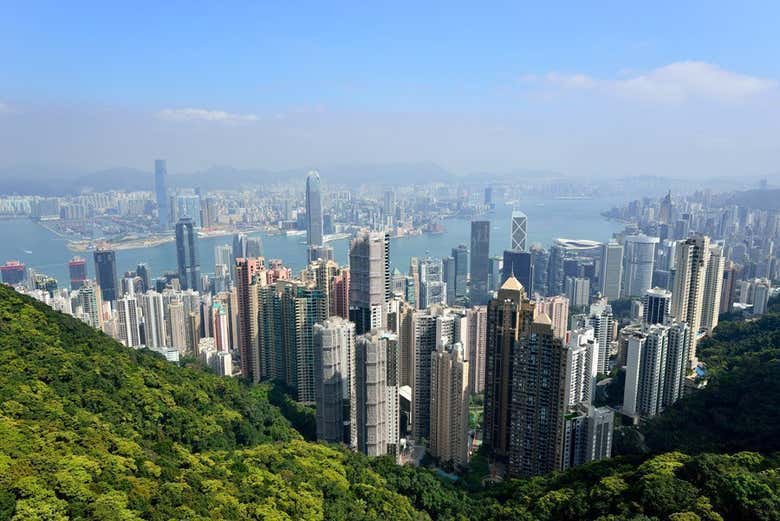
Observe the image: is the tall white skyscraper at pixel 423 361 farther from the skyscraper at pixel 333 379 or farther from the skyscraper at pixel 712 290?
the skyscraper at pixel 712 290

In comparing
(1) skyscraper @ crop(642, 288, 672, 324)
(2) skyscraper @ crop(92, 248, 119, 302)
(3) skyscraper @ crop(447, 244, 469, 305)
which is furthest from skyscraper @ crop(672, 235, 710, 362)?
(2) skyscraper @ crop(92, 248, 119, 302)

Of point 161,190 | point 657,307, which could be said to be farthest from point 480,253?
point 161,190

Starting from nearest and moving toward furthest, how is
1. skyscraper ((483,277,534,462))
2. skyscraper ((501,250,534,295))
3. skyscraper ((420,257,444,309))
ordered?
1. skyscraper ((483,277,534,462))
2. skyscraper ((420,257,444,309))
3. skyscraper ((501,250,534,295))

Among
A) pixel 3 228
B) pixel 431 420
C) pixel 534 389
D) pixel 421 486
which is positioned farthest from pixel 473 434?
pixel 3 228

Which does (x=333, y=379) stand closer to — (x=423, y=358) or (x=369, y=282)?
(x=423, y=358)

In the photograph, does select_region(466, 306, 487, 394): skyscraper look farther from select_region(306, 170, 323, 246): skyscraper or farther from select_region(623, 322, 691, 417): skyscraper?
select_region(306, 170, 323, 246): skyscraper

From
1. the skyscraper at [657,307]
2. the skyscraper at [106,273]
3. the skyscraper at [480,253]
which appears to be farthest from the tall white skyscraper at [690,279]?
the skyscraper at [106,273]
